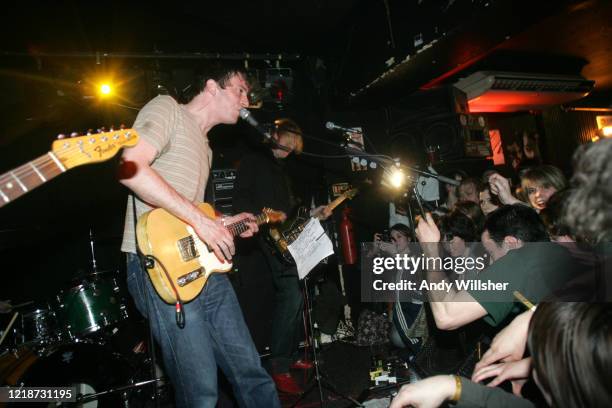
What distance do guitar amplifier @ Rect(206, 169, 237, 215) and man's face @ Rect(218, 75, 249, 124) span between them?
2110mm

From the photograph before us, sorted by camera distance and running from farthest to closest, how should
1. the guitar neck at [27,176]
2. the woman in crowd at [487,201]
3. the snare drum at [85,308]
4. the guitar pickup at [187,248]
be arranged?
the woman in crowd at [487,201] → the snare drum at [85,308] → the guitar pickup at [187,248] → the guitar neck at [27,176]

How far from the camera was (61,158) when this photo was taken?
1.55 meters

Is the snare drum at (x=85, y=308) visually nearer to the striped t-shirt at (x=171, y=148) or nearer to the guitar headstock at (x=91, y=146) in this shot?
the striped t-shirt at (x=171, y=148)

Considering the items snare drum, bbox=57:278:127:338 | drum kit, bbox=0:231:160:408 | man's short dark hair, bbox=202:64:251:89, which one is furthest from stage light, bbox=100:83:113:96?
man's short dark hair, bbox=202:64:251:89

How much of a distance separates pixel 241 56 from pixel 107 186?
2.77 meters

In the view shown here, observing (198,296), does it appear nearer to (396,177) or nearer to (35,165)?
(35,165)

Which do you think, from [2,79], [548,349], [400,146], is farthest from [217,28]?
[548,349]

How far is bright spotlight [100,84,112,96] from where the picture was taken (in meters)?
4.66

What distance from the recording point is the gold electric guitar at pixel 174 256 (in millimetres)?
1857

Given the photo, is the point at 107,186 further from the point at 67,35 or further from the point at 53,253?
the point at 67,35

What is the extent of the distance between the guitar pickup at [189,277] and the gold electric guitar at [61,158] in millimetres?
770

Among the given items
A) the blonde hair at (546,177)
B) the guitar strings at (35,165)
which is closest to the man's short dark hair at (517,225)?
the blonde hair at (546,177)

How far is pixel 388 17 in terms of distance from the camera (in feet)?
14.6

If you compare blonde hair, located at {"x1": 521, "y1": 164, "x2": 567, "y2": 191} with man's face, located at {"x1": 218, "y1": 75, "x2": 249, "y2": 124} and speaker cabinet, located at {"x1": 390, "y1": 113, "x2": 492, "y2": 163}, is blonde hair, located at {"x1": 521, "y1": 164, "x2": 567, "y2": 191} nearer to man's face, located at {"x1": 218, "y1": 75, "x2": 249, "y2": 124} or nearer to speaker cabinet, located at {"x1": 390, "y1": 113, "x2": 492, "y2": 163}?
speaker cabinet, located at {"x1": 390, "y1": 113, "x2": 492, "y2": 163}
